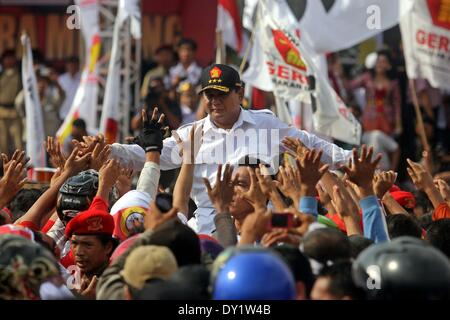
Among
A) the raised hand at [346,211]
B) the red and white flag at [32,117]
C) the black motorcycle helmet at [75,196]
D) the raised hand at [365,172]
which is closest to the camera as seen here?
the raised hand at [365,172]

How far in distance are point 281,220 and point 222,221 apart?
26.1 inches

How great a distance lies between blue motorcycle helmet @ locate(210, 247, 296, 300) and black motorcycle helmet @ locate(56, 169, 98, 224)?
2915 millimetres

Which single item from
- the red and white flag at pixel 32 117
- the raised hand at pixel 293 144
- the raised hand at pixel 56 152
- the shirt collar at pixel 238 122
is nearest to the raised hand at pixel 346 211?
the raised hand at pixel 293 144

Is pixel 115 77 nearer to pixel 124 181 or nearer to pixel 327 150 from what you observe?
pixel 124 181

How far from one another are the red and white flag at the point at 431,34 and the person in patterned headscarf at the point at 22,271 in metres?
8.87

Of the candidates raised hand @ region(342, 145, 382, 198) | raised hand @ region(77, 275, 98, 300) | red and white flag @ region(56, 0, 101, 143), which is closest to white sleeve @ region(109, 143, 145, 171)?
raised hand @ region(77, 275, 98, 300)

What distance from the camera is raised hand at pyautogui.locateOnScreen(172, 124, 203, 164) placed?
305 inches

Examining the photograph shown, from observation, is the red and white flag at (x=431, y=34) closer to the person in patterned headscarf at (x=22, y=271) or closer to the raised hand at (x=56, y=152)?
the raised hand at (x=56, y=152)

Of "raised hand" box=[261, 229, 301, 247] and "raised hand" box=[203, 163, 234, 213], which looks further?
"raised hand" box=[203, 163, 234, 213]

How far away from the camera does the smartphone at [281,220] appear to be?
246 inches

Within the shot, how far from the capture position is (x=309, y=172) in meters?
6.77

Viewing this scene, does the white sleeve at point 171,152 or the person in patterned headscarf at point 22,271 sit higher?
the white sleeve at point 171,152

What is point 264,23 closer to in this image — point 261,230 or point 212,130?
point 212,130

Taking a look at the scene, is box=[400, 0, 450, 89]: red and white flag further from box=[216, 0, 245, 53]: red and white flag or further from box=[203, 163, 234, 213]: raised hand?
box=[203, 163, 234, 213]: raised hand
